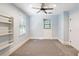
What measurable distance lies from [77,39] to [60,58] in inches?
20.1

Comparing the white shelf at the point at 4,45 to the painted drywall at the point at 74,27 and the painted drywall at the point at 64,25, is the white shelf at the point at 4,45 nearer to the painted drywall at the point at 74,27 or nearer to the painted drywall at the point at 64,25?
the painted drywall at the point at 64,25

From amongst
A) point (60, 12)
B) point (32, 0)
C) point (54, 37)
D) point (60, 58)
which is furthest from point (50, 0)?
point (54, 37)

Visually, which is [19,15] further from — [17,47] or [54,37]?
[54,37]

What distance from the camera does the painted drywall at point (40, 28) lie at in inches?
74.8

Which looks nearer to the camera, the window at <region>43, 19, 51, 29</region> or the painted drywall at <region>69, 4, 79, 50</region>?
the painted drywall at <region>69, 4, 79, 50</region>

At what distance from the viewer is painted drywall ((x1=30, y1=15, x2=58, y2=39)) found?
1900 mm

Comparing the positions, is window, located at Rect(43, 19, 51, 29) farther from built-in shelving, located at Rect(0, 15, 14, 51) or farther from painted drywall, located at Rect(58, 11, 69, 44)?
built-in shelving, located at Rect(0, 15, 14, 51)

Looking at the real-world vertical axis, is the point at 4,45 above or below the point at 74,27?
below

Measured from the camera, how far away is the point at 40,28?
6.43 ft

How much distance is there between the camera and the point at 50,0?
131cm

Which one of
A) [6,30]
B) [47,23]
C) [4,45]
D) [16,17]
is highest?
[16,17]

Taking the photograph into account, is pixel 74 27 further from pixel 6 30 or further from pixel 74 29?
pixel 6 30

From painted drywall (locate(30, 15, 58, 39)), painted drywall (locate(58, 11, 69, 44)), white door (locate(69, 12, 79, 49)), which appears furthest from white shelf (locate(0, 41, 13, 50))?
white door (locate(69, 12, 79, 49))

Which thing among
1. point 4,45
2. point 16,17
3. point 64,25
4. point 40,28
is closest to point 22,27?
point 16,17
